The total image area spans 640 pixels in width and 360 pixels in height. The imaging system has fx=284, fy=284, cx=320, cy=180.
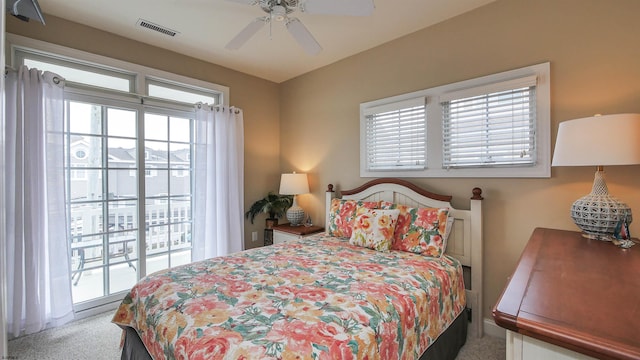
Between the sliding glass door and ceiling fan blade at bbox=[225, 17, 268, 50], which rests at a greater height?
ceiling fan blade at bbox=[225, 17, 268, 50]

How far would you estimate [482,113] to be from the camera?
2.34 metres

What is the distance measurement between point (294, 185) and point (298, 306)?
224 centimetres

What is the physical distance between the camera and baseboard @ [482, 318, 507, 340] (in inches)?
88.2

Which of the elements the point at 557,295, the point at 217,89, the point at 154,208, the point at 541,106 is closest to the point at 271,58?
the point at 217,89

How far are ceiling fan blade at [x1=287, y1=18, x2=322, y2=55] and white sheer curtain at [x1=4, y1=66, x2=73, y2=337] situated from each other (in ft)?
6.80

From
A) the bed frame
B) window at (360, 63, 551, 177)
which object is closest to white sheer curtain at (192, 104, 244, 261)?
window at (360, 63, 551, 177)

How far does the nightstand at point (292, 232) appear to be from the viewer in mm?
3258

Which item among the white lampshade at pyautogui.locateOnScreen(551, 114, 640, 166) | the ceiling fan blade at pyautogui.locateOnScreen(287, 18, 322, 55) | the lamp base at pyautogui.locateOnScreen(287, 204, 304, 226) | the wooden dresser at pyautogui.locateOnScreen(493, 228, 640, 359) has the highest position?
the ceiling fan blade at pyautogui.locateOnScreen(287, 18, 322, 55)

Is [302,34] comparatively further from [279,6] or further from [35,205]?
[35,205]

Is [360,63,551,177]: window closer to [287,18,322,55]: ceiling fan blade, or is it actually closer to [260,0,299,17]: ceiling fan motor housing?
[287,18,322,55]: ceiling fan blade

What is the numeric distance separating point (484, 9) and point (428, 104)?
838 millimetres

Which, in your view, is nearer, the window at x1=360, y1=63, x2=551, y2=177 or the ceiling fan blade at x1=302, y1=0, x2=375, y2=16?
the ceiling fan blade at x1=302, y1=0, x2=375, y2=16

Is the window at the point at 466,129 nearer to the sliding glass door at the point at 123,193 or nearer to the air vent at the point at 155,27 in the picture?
the air vent at the point at 155,27

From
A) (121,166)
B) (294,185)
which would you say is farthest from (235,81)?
(121,166)
